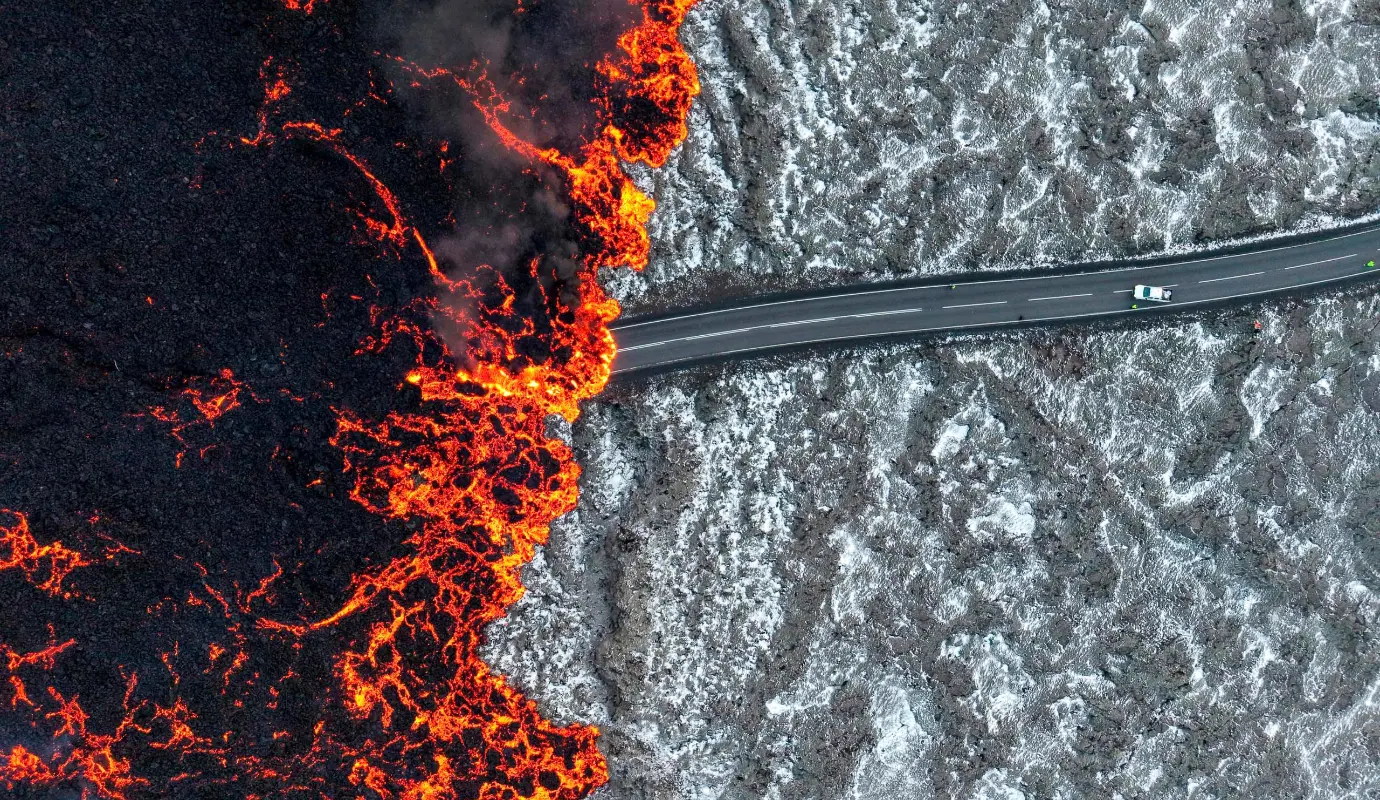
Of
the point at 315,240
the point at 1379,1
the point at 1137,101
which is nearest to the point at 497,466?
the point at 315,240

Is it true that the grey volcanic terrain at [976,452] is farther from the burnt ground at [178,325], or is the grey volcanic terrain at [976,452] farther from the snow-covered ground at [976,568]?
the burnt ground at [178,325]

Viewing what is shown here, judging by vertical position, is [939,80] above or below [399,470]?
above

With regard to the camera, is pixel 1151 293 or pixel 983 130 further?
pixel 1151 293

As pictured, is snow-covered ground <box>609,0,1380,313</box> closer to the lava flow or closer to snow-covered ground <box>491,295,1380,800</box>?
the lava flow

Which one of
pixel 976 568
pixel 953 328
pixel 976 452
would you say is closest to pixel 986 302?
pixel 953 328

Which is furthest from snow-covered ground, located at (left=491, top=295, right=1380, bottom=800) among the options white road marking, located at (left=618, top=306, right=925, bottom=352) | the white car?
white road marking, located at (left=618, top=306, right=925, bottom=352)

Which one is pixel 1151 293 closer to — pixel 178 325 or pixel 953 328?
pixel 953 328

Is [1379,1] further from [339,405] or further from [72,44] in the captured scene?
[72,44]
